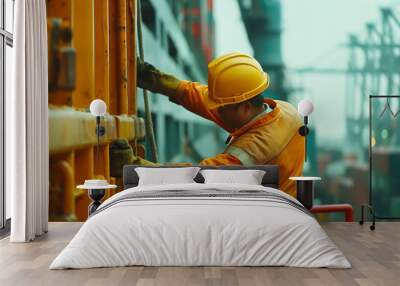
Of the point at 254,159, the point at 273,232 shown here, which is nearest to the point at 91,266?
the point at 273,232

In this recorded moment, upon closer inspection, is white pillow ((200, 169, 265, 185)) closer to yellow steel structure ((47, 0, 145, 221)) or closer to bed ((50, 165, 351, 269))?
yellow steel structure ((47, 0, 145, 221))

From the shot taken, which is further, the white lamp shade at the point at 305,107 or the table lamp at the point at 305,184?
the white lamp shade at the point at 305,107

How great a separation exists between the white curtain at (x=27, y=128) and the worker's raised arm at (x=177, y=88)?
143 cm

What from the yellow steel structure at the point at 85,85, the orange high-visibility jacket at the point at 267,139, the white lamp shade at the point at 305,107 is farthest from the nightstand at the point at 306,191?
the yellow steel structure at the point at 85,85

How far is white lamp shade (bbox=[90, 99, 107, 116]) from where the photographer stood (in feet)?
22.1

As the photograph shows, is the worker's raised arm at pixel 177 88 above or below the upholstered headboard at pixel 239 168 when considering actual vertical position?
above

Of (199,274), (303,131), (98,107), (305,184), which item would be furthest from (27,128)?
(303,131)

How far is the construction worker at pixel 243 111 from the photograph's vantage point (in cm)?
717

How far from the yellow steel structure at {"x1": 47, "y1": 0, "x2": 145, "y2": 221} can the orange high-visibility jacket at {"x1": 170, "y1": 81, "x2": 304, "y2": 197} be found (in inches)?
→ 29.7

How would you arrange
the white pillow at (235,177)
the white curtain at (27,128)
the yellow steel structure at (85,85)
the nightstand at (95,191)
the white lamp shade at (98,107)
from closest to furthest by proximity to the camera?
the white curtain at (27,128) → the white pillow at (235,177) → the nightstand at (95,191) → the white lamp shade at (98,107) → the yellow steel structure at (85,85)

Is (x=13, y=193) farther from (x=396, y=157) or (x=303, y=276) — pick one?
Result: (x=396, y=157)

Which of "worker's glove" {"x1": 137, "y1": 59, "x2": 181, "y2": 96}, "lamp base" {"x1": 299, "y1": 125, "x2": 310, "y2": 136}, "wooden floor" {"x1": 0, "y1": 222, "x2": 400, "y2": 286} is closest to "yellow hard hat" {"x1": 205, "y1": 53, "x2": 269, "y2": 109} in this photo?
"worker's glove" {"x1": 137, "y1": 59, "x2": 181, "y2": 96}

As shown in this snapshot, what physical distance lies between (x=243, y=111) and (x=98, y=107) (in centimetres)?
169

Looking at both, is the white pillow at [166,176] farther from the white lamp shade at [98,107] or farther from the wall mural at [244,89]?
the white lamp shade at [98,107]
